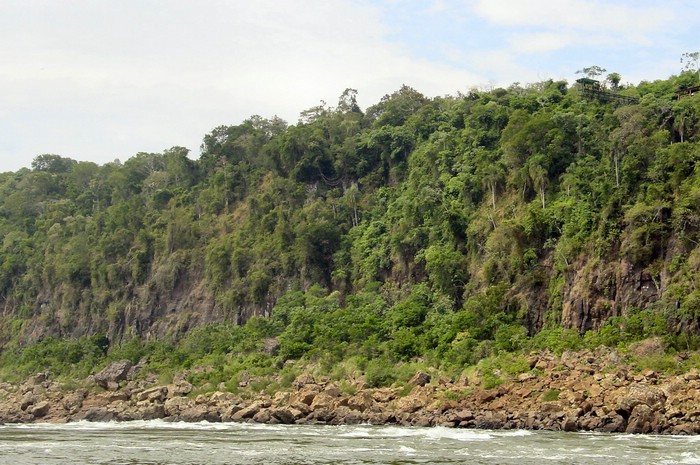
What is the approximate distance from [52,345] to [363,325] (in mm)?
27653

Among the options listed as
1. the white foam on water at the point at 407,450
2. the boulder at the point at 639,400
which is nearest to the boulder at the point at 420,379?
the boulder at the point at 639,400

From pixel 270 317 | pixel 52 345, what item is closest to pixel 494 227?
pixel 270 317

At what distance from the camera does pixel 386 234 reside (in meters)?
59.1

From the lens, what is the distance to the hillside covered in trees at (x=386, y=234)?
1658 inches

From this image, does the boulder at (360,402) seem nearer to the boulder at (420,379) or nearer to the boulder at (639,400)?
the boulder at (420,379)

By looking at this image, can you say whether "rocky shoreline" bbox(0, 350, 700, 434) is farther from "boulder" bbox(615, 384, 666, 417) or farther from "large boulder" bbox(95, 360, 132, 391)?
"large boulder" bbox(95, 360, 132, 391)

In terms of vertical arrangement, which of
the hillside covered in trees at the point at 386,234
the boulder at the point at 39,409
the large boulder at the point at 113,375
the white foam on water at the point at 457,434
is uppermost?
the hillside covered in trees at the point at 386,234

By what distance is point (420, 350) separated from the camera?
45469mm

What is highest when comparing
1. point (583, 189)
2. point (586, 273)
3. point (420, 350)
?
point (583, 189)

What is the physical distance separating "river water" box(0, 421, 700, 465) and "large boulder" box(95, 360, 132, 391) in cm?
1385

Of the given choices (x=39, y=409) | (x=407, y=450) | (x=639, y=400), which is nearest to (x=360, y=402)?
(x=407, y=450)

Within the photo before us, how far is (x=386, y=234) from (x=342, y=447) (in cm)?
3165

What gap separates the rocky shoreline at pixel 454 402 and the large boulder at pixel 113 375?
68cm

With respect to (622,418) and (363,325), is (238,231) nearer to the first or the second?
(363,325)
